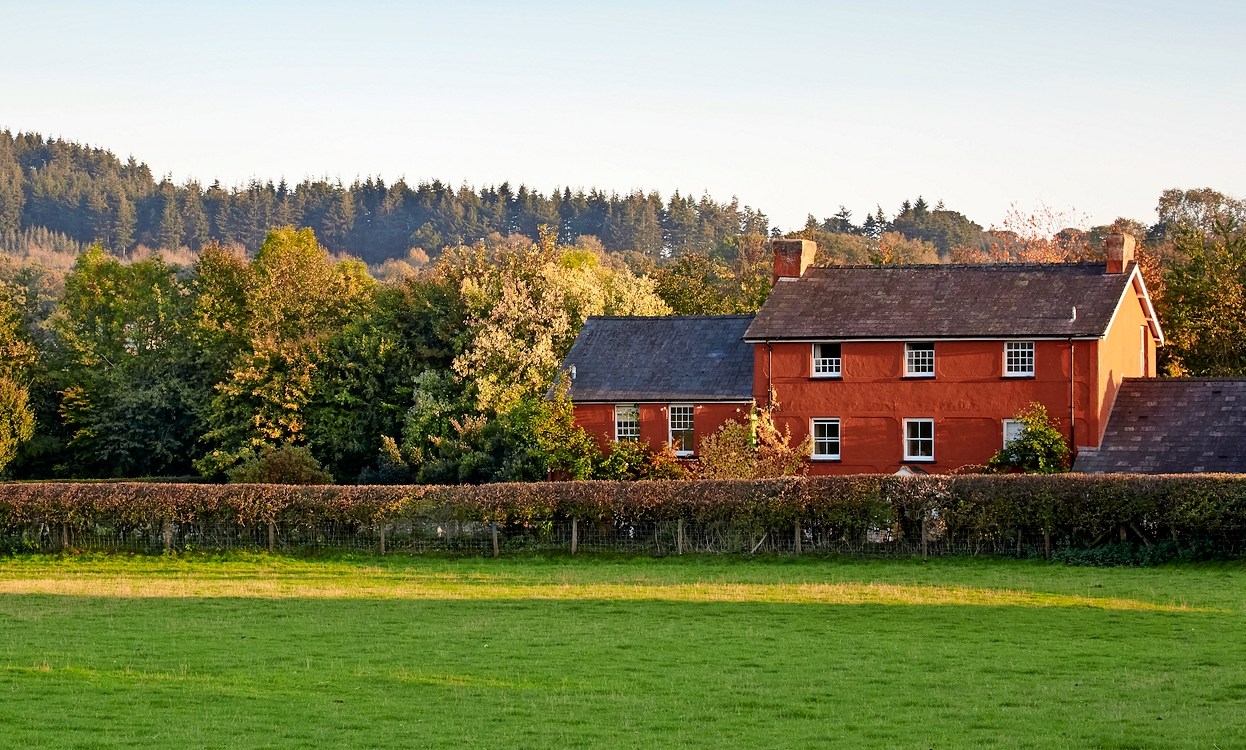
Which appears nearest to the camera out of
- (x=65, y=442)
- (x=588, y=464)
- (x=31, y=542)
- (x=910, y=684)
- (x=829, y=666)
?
(x=910, y=684)

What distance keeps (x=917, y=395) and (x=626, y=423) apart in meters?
9.72

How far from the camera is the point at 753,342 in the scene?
168 ft

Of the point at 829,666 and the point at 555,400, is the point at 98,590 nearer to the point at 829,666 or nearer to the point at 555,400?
the point at 829,666

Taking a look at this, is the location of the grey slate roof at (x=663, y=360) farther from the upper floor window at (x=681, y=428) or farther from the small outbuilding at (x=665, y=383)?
the upper floor window at (x=681, y=428)

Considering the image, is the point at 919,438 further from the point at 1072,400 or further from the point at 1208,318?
the point at 1208,318

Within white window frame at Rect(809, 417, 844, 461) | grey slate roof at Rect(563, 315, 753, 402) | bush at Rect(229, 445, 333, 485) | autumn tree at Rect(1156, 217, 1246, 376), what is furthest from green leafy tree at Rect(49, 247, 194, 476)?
autumn tree at Rect(1156, 217, 1246, 376)

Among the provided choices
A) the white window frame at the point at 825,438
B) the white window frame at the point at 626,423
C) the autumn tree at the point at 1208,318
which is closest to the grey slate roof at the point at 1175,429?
the white window frame at the point at 825,438

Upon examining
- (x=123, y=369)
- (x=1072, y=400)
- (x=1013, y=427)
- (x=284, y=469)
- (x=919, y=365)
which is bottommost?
(x=284, y=469)

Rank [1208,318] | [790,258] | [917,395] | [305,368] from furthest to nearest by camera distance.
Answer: [305,368]
[1208,318]
[790,258]
[917,395]

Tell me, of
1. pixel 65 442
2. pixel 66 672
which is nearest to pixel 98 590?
pixel 66 672

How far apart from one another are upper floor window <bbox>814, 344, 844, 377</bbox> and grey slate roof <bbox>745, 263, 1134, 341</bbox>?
0.62 meters

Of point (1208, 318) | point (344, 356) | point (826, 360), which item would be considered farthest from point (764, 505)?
point (344, 356)

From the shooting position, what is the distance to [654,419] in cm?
5191

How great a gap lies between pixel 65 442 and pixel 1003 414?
146 feet
